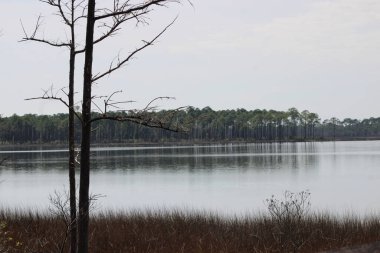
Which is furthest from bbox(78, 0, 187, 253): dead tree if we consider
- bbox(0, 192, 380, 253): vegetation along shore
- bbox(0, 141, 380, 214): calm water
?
bbox(0, 141, 380, 214): calm water

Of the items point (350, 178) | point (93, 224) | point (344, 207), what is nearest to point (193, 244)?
point (93, 224)

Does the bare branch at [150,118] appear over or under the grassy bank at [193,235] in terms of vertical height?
over

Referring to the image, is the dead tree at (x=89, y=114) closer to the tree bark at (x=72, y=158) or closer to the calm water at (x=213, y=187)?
the tree bark at (x=72, y=158)

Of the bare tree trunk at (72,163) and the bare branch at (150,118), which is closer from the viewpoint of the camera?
the bare branch at (150,118)

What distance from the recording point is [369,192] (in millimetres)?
38938

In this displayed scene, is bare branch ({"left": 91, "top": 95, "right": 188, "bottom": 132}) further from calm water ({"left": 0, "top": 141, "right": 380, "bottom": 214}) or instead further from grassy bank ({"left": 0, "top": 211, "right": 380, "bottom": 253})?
calm water ({"left": 0, "top": 141, "right": 380, "bottom": 214})

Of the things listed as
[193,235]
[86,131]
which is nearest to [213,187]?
[193,235]

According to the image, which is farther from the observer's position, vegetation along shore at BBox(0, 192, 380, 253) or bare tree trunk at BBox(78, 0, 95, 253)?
vegetation along shore at BBox(0, 192, 380, 253)

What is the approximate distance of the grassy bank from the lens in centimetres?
1352

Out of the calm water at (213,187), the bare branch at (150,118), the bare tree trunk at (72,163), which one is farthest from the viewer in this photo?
the calm water at (213,187)

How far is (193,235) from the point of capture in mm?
15547

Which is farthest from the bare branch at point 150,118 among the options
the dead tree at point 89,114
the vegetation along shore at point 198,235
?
the vegetation along shore at point 198,235

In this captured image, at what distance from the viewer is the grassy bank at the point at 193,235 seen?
44.3ft

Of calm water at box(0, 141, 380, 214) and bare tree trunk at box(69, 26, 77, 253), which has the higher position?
bare tree trunk at box(69, 26, 77, 253)
